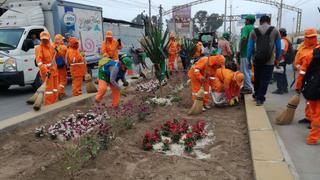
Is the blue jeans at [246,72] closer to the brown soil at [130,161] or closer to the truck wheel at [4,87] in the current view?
the brown soil at [130,161]

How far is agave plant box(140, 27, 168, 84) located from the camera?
8.03 meters

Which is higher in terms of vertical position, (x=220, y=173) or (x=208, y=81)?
(x=208, y=81)

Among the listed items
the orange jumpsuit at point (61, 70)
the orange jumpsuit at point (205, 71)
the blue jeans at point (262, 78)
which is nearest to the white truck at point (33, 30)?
the orange jumpsuit at point (61, 70)

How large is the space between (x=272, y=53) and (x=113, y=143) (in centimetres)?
357

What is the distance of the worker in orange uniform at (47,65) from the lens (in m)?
8.03

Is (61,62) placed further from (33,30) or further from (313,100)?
(313,100)

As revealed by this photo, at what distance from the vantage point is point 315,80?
5.04 m

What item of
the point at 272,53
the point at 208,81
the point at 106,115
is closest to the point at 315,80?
the point at 272,53

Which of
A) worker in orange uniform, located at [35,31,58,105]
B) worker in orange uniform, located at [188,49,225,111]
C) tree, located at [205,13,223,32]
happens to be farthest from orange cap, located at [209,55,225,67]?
tree, located at [205,13,223,32]

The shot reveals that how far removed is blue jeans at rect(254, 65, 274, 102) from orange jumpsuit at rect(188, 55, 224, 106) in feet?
2.40

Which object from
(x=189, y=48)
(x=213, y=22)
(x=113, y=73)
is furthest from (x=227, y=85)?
(x=213, y=22)

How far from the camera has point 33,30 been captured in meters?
11.7

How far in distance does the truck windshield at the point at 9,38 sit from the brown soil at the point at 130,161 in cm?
574

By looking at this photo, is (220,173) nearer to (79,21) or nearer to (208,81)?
(208,81)
